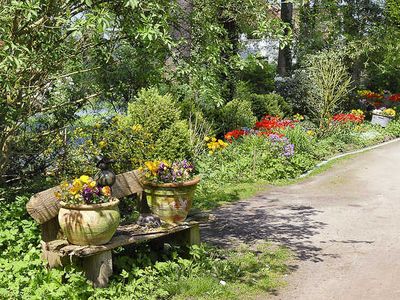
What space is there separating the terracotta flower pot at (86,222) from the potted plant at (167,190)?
2.95ft

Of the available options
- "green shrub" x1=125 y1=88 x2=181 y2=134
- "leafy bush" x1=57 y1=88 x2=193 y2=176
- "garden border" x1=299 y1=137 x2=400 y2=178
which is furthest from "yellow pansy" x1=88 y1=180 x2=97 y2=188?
"garden border" x1=299 y1=137 x2=400 y2=178

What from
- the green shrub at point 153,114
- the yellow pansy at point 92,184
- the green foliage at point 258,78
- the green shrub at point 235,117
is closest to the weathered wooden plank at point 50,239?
the yellow pansy at point 92,184

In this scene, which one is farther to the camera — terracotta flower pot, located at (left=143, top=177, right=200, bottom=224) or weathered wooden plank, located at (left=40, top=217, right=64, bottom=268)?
terracotta flower pot, located at (left=143, top=177, right=200, bottom=224)

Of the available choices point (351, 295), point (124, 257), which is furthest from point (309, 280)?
point (124, 257)

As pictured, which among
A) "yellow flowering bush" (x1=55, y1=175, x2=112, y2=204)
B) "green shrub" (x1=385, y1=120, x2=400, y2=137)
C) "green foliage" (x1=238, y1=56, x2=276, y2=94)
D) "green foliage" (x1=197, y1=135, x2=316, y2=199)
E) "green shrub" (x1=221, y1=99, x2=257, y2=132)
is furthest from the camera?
"green foliage" (x1=238, y1=56, x2=276, y2=94)

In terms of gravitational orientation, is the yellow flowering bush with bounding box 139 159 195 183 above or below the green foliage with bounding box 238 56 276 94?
below

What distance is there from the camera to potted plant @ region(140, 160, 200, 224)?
5910mm

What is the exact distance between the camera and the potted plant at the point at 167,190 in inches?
233

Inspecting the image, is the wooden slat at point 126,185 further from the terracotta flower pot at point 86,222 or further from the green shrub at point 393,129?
the green shrub at point 393,129

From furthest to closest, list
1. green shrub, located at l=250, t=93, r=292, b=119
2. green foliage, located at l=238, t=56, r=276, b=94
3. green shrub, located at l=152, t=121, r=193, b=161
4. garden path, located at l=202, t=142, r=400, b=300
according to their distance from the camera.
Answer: green foliage, located at l=238, t=56, r=276, b=94 < green shrub, located at l=250, t=93, r=292, b=119 < green shrub, located at l=152, t=121, r=193, b=161 < garden path, located at l=202, t=142, r=400, b=300

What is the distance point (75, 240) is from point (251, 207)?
15.4ft

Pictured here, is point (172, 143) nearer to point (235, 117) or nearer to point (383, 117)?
point (235, 117)

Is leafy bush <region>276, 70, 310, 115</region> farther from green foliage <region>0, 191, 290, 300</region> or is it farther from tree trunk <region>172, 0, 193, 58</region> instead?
green foliage <region>0, 191, 290, 300</region>

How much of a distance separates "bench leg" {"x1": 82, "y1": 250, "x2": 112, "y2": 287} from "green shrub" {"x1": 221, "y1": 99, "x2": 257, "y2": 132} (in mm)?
9942
